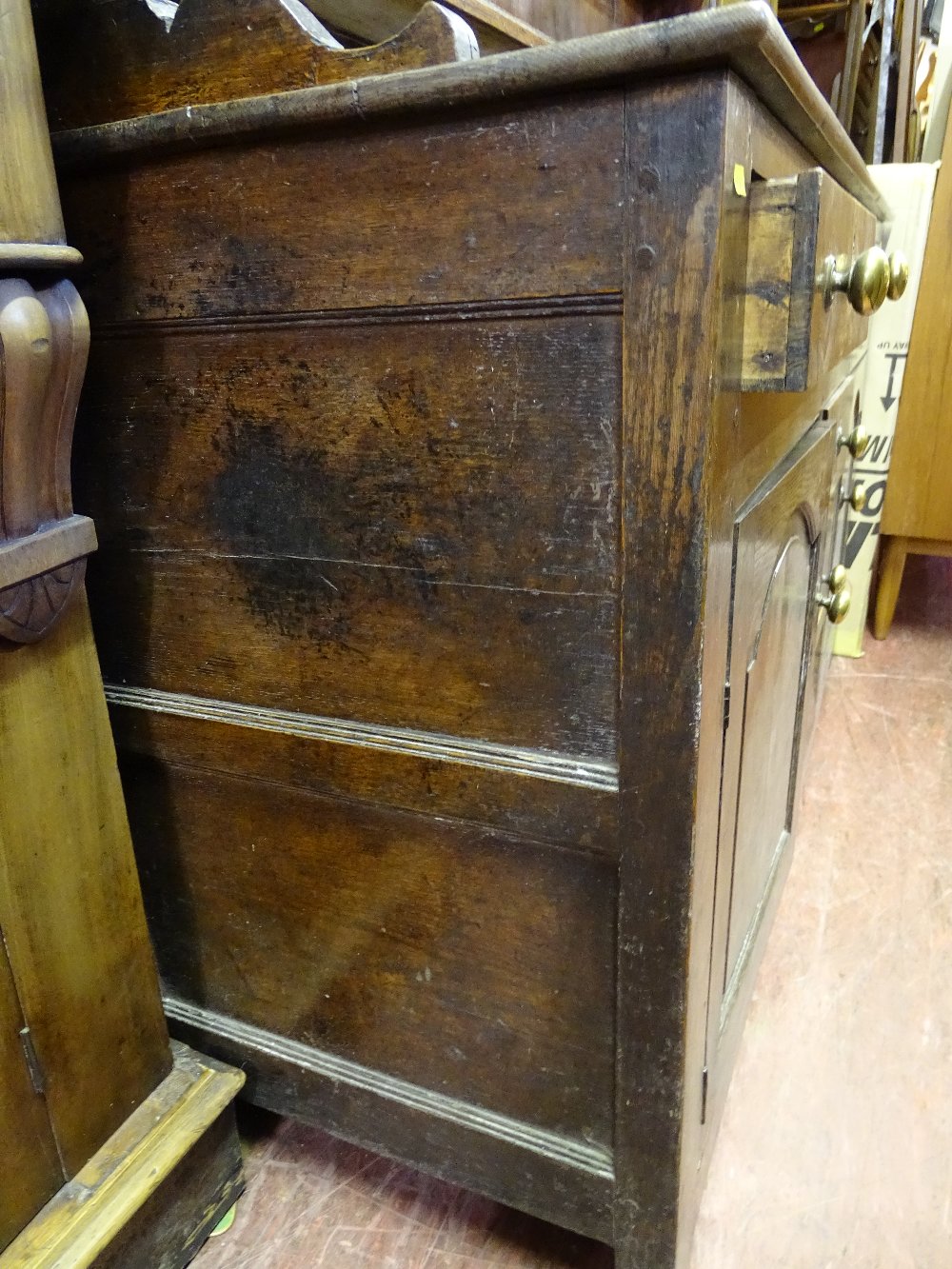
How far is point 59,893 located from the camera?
0.70 m

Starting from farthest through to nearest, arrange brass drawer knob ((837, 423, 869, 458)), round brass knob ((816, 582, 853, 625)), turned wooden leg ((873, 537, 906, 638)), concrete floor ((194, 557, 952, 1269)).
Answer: turned wooden leg ((873, 537, 906, 638)), brass drawer knob ((837, 423, 869, 458)), round brass knob ((816, 582, 853, 625)), concrete floor ((194, 557, 952, 1269))

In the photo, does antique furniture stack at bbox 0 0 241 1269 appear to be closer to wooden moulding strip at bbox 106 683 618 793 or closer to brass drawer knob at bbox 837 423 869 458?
wooden moulding strip at bbox 106 683 618 793

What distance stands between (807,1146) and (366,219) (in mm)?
935

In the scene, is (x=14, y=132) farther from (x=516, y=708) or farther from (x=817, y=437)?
(x=817, y=437)

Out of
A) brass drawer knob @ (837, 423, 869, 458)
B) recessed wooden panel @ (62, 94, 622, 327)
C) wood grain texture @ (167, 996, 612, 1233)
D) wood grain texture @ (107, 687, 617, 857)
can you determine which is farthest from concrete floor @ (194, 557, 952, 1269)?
recessed wooden panel @ (62, 94, 622, 327)

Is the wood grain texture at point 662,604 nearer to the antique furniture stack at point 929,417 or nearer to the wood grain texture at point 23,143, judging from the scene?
the wood grain texture at point 23,143

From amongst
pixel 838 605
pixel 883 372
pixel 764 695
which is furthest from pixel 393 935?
pixel 883 372

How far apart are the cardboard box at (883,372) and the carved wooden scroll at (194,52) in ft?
4.15

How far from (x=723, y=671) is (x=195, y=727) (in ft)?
1.37

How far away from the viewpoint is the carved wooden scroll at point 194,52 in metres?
0.54

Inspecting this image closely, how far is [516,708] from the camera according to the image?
630 millimetres

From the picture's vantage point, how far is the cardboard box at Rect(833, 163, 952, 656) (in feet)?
5.47

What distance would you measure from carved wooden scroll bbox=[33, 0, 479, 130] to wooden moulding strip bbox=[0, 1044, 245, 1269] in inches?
30.6

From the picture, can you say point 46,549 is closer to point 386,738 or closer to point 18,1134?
point 386,738
